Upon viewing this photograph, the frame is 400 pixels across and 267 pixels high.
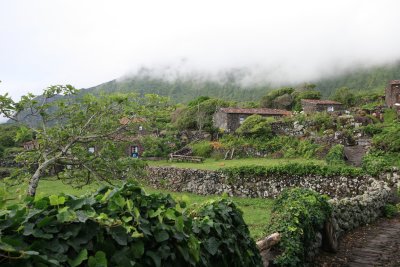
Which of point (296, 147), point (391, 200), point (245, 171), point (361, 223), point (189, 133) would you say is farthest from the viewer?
point (189, 133)

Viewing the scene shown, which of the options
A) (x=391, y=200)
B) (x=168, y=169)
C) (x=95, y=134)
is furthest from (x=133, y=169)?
(x=168, y=169)

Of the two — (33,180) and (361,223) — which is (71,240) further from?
(361,223)

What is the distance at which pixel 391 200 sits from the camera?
1691 centimetres

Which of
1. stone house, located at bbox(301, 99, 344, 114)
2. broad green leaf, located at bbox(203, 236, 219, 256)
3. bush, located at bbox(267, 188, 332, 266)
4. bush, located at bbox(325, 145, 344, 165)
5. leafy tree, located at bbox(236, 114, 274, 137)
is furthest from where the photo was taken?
stone house, located at bbox(301, 99, 344, 114)

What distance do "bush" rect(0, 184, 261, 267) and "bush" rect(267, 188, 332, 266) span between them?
334cm

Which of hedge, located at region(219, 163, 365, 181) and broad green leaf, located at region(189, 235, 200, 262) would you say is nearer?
broad green leaf, located at region(189, 235, 200, 262)

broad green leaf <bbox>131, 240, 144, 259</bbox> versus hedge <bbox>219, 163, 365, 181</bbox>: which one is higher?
broad green leaf <bbox>131, 240, 144, 259</bbox>

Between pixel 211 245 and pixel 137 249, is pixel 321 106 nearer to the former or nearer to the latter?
pixel 211 245

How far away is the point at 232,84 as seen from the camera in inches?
5881

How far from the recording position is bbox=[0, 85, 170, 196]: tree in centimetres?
1001

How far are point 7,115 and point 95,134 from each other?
235 cm

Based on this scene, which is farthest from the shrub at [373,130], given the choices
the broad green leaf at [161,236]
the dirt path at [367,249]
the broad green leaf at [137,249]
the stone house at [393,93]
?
the broad green leaf at [137,249]

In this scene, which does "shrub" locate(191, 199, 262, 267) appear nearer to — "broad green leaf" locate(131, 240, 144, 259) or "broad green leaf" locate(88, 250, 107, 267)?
"broad green leaf" locate(131, 240, 144, 259)

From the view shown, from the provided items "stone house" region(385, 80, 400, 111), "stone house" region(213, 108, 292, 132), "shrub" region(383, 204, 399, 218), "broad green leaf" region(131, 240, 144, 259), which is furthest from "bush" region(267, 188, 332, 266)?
"stone house" region(385, 80, 400, 111)
